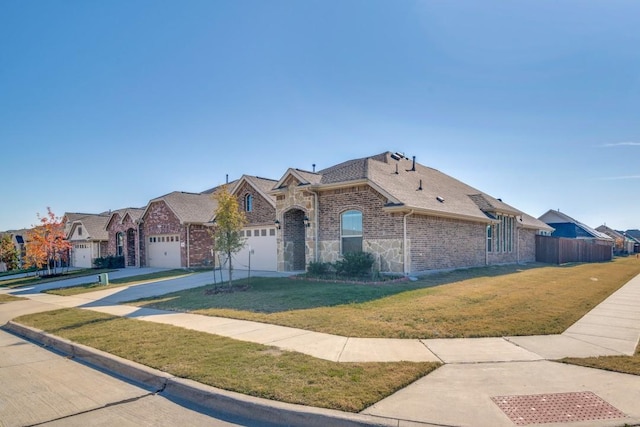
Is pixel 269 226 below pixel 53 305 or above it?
above

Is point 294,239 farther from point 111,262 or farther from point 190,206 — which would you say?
point 111,262

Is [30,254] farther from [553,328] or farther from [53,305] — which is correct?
[553,328]

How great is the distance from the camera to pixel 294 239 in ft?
70.3

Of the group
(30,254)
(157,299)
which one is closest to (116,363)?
(157,299)

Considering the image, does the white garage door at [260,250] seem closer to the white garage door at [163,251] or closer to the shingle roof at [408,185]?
the shingle roof at [408,185]

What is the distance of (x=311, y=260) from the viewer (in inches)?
762

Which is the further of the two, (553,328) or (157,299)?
(157,299)

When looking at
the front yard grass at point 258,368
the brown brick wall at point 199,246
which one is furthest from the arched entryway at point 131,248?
the front yard grass at point 258,368

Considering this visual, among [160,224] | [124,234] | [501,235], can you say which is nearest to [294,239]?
[160,224]

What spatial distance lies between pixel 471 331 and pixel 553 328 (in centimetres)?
177

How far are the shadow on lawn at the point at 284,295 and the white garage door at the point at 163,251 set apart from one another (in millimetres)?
12254

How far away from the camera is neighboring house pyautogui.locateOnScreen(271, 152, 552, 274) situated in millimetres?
16938

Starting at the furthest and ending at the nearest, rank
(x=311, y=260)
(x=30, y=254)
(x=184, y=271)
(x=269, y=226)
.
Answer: (x=30, y=254) → (x=184, y=271) → (x=269, y=226) → (x=311, y=260)

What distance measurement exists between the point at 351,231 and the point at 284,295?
600 cm
